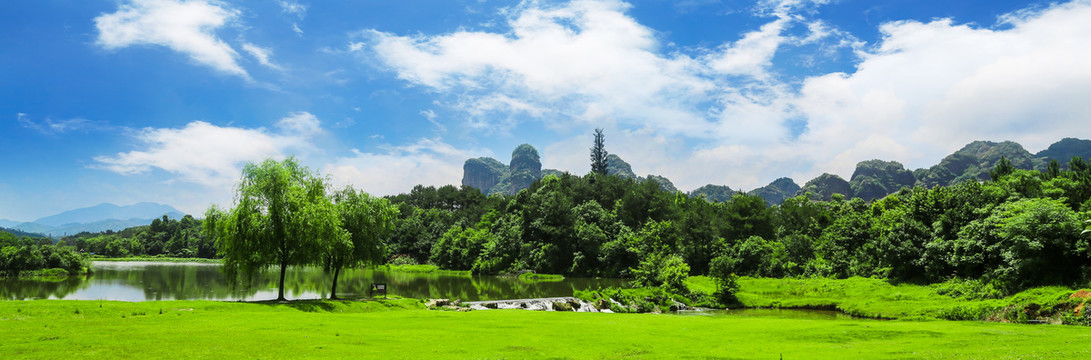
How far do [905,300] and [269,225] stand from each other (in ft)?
152

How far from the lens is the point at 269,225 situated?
33594 millimetres

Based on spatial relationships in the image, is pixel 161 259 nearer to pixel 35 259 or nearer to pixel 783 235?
pixel 35 259

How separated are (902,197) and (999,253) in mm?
52066

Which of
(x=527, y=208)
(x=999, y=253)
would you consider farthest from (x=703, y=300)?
(x=527, y=208)

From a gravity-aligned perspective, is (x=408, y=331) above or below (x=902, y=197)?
below

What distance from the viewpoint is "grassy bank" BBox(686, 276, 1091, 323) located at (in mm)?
29800

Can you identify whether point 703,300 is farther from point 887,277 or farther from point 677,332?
point 677,332

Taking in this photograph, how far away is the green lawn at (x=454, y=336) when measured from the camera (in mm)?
16969

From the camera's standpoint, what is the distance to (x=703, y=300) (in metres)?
48.0

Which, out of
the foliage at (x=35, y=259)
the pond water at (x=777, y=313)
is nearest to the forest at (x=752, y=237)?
the foliage at (x=35, y=259)

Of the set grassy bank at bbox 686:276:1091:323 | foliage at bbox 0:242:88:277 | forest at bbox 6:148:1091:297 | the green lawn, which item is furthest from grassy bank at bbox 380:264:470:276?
the green lawn

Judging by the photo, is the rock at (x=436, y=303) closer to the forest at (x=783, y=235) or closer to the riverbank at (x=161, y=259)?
the forest at (x=783, y=235)

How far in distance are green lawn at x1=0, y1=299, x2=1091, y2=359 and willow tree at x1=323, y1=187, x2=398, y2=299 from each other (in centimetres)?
784

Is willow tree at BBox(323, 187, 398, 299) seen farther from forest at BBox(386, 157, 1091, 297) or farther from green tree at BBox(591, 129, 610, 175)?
green tree at BBox(591, 129, 610, 175)
